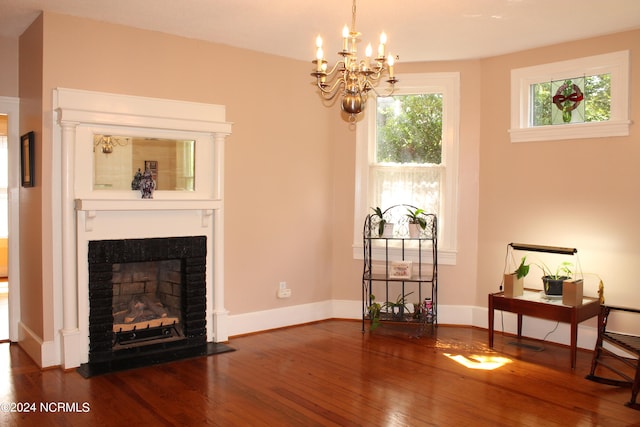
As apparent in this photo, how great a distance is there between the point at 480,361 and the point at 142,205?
2886 millimetres

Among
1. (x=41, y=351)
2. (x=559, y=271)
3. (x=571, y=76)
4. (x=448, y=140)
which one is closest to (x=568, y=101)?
(x=571, y=76)

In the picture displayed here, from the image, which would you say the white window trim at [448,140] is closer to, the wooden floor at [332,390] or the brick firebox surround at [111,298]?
the wooden floor at [332,390]

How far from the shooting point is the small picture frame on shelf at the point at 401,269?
520cm

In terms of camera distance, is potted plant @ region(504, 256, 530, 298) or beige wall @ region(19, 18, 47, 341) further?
potted plant @ region(504, 256, 530, 298)

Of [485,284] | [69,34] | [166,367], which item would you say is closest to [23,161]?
[69,34]

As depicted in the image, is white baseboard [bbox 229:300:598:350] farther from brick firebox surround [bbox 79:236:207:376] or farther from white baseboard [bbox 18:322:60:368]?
white baseboard [bbox 18:322:60:368]

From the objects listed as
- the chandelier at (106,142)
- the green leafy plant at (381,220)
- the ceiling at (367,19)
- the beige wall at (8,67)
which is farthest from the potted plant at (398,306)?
the beige wall at (8,67)

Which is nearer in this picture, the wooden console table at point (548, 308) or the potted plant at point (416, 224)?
the wooden console table at point (548, 308)

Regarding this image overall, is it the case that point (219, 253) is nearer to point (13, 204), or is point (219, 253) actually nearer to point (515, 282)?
point (13, 204)

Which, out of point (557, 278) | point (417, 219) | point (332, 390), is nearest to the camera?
point (332, 390)

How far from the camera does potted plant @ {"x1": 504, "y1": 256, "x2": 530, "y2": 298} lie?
4660mm

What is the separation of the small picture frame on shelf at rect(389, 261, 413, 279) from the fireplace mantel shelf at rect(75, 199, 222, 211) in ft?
5.62

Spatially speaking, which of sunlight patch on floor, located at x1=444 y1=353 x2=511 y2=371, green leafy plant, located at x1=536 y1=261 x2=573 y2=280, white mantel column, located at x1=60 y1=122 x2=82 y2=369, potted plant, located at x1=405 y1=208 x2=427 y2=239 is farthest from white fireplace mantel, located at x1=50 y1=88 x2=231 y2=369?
green leafy plant, located at x1=536 y1=261 x2=573 y2=280

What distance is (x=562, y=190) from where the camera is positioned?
192 inches
